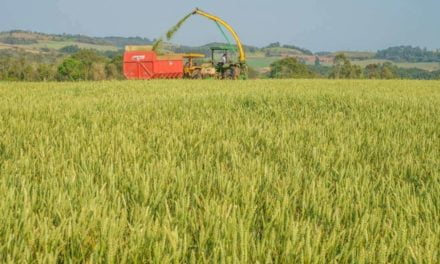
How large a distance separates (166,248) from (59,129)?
3.24 m

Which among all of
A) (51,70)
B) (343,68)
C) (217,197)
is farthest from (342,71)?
(217,197)

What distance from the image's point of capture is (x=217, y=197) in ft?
7.04

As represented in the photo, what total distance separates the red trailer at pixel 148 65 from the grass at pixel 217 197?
2096cm

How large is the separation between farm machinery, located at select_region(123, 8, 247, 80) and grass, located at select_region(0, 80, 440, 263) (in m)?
21.1

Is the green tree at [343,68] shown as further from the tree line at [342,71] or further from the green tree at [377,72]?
the green tree at [377,72]

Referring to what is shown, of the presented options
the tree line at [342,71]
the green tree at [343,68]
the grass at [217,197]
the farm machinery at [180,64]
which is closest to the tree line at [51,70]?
the tree line at [342,71]

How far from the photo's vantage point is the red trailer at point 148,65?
2555 cm

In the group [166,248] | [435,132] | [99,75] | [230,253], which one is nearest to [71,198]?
[166,248]

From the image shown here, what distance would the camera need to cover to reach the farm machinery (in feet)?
84.2

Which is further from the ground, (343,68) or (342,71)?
(343,68)

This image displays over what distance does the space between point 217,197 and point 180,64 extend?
2475cm

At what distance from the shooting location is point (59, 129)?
443cm

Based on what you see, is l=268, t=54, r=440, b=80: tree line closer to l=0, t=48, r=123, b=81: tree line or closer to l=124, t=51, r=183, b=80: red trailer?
l=0, t=48, r=123, b=81: tree line

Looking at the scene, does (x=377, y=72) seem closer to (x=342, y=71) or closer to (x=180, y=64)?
(x=342, y=71)
